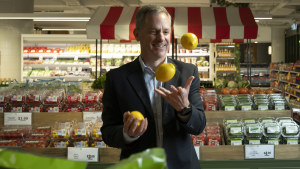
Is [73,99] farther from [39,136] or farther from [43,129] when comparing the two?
[39,136]

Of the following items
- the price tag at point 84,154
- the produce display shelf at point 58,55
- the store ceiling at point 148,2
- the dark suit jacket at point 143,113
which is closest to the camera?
the dark suit jacket at point 143,113

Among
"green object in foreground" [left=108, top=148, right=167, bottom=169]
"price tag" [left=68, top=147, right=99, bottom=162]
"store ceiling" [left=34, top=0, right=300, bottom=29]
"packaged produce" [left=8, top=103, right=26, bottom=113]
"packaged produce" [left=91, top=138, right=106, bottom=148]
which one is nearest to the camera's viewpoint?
"green object in foreground" [left=108, top=148, right=167, bottom=169]

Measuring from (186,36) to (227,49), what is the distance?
11.6m

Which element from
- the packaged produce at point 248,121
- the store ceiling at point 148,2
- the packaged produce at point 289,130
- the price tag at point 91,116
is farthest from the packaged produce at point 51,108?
the store ceiling at point 148,2

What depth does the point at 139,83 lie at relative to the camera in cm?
181

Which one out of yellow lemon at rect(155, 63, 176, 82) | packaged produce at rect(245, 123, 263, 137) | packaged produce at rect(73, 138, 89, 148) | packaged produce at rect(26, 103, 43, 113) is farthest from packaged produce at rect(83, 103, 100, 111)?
yellow lemon at rect(155, 63, 176, 82)

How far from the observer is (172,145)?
5.84 ft

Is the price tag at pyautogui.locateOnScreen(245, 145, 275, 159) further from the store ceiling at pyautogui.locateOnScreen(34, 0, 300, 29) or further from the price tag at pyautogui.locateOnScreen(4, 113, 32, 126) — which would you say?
the store ceiling at pyautogui.locateOnScreen(34, 0, 300, 29)

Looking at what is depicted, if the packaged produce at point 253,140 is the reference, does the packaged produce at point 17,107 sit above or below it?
above

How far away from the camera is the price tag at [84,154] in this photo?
11.0 ft

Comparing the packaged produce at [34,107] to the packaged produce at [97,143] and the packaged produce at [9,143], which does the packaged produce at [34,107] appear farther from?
the packaged produce at [97,143]

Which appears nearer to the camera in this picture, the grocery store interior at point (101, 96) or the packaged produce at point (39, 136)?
the grocery store interior at point (101, 96)

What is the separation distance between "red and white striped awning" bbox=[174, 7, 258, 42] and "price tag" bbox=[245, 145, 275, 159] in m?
2.69

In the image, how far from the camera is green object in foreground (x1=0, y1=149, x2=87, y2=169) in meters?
0.56
